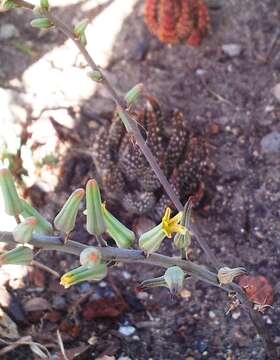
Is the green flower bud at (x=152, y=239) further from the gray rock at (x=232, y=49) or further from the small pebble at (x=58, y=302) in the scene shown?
the gray rock at (x=232, y=49)

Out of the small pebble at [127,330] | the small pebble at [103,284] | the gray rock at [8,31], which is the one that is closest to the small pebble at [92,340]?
the small pebble at [127,330]

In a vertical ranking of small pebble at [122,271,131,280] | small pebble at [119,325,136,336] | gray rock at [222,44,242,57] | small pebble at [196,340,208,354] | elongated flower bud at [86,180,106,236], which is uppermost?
elongated flower bud at [86,180,106,236]

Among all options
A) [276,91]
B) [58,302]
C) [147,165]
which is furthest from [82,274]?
Result: [276,91]

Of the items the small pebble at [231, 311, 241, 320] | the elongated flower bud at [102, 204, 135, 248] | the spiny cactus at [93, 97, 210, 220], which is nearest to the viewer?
the elongated flower bud at [102, 204, 135, 248]

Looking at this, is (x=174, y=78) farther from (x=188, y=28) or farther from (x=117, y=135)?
(x=117, y=135)

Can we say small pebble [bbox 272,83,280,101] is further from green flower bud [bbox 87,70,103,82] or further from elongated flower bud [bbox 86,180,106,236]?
elongated flower bud [bbox 86,180,106,236]

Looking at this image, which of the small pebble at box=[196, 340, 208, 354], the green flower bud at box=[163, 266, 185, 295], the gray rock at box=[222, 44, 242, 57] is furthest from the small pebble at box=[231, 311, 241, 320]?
the gray rock at box=[222, 44, 242, 57]

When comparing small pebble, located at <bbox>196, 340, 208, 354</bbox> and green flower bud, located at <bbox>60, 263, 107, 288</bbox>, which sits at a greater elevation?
green flower bud, located at <bbox>60, 263, 107, 288</bbox>
